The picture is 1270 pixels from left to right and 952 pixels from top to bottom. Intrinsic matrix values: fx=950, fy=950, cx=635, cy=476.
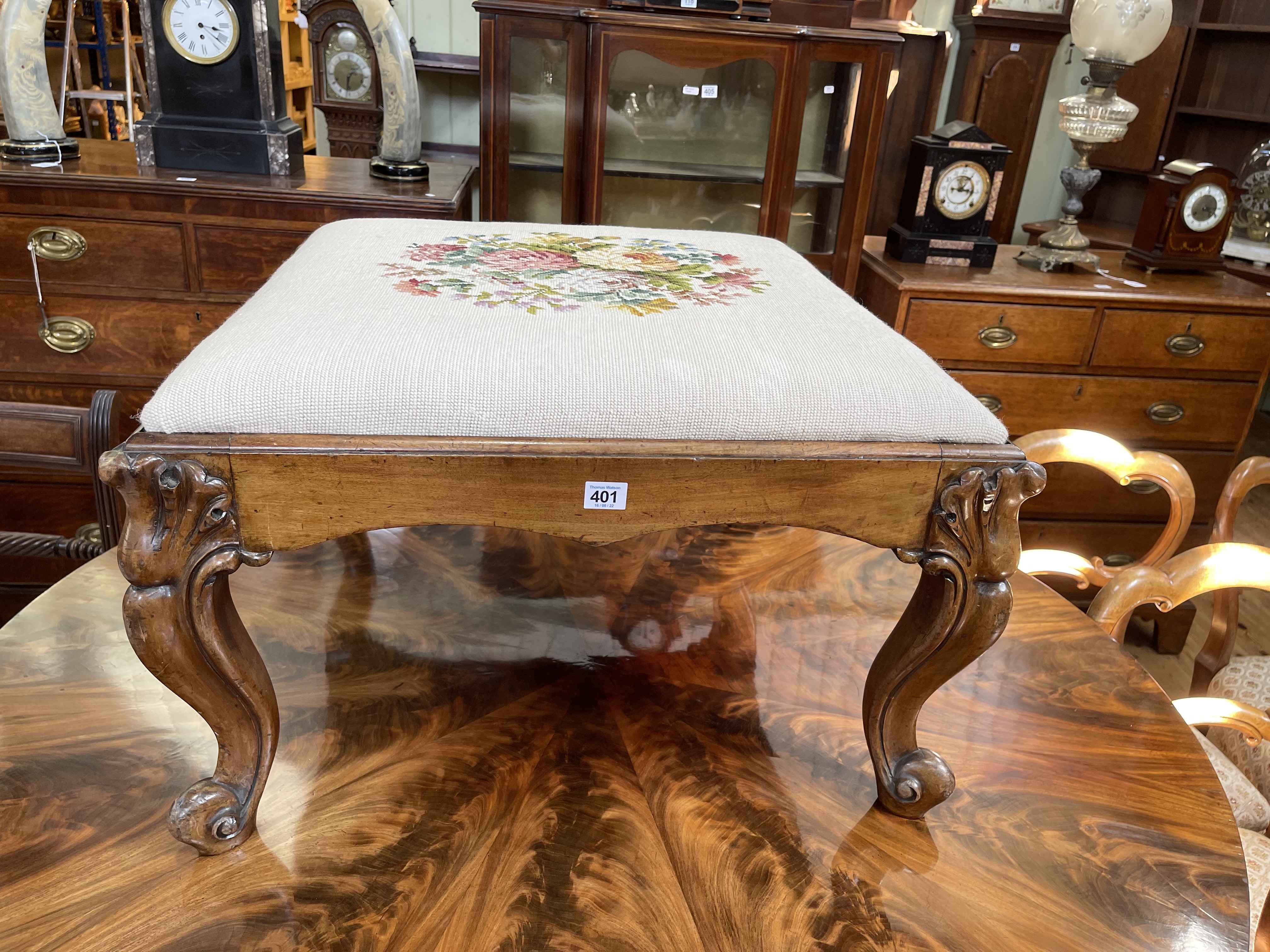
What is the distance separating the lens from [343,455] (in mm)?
635

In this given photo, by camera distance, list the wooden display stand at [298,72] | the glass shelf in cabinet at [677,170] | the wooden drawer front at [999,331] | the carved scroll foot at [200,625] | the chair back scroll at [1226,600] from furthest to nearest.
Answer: the wooden display stand at [298,72]
the glass shelf in cabinet at [677,170]
the wooden drawer front at [999,331]
the chair back scroll at [1226,600]
the carved scroll foot at [200,625]

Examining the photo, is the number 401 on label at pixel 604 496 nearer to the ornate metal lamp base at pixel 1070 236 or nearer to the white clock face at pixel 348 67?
the ornate metal lamp base at pixel 1070 236

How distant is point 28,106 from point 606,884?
184cm

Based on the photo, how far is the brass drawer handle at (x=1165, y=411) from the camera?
6.84 feet

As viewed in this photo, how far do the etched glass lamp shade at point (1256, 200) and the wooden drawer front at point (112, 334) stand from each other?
115 inches

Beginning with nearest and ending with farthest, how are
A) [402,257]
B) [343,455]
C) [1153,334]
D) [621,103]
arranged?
[343,455] → [402,257] → [1153,334] → [621,103]

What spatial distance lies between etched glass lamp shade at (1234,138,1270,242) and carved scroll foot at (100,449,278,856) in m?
3.20

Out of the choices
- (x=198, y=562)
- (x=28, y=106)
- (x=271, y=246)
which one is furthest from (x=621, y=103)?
(x=198, y=562)

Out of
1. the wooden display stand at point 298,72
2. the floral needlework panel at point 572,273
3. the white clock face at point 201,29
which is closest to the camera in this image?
the floral needlework panel at point 572,273

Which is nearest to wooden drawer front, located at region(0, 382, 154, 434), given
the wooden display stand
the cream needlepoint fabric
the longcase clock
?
the cream needlepoint fabric

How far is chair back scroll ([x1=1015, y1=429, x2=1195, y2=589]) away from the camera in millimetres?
1256

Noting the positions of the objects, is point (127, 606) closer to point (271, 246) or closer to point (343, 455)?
point (343, 455)

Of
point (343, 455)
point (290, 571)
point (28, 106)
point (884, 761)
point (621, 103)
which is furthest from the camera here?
point (621, 103)

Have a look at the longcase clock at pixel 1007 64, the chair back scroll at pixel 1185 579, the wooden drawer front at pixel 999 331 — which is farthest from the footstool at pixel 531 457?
the longcase clock at pixel 1007 64
